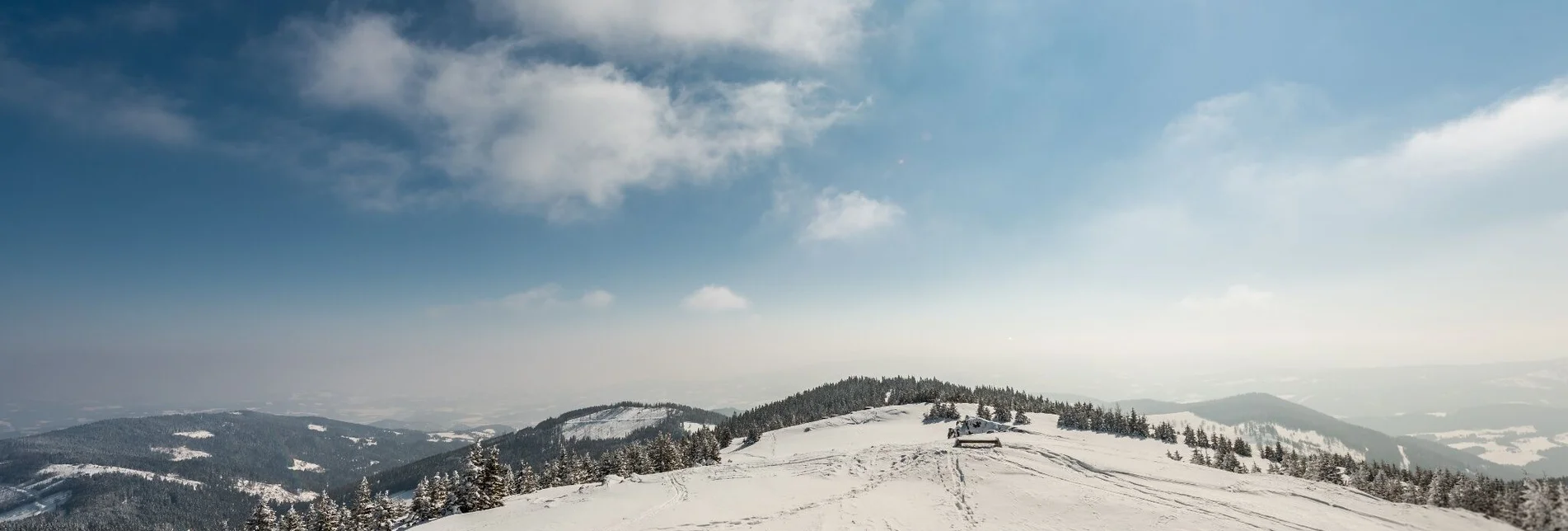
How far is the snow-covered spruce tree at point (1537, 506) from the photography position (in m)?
15.2

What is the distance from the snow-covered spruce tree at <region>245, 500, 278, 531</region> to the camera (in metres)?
41.1

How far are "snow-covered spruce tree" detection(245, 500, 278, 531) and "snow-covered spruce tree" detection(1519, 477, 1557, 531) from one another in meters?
70.2

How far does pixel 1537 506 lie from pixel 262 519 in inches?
2853

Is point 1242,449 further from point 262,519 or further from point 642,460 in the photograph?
point 262,519

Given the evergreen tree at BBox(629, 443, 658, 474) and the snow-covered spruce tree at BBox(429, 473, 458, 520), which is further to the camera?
the evergreen tree at BBox(629, 443, 658, 474)

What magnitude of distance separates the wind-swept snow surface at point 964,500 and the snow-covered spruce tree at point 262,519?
22913 mm

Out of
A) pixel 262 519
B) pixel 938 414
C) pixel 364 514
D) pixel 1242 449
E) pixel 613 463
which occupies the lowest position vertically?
pixel 1242 449

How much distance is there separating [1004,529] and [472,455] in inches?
1467

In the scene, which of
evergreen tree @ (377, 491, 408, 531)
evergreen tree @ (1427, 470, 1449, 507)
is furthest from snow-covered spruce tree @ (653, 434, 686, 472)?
evergreen tree @ (1427, 470, 1449, 507)

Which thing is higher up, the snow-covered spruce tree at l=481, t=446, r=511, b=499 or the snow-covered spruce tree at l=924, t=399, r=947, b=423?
the snow-covered spruce tree at l=481, t=446, r=511, b=499

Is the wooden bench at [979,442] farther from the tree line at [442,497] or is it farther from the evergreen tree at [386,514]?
the evergreen tree at [386,514]

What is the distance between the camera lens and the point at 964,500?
2952 centimetres

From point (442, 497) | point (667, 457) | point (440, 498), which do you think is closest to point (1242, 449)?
point (667, 457)

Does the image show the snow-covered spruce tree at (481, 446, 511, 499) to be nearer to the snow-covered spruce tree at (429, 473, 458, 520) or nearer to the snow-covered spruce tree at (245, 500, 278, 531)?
the snow-covered spruce tree at (429, 473, 458, 520)
